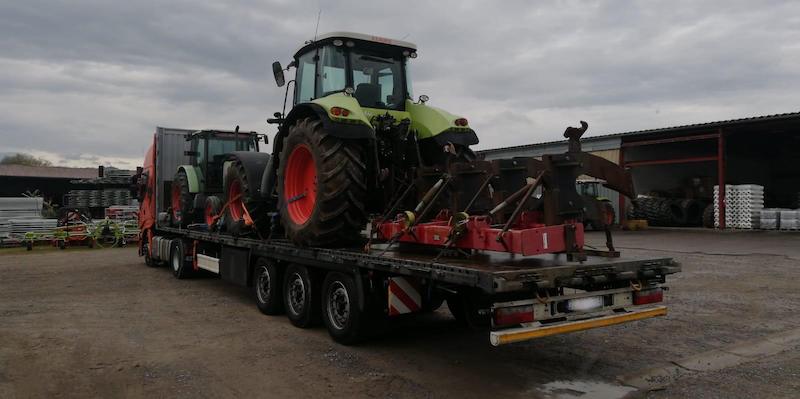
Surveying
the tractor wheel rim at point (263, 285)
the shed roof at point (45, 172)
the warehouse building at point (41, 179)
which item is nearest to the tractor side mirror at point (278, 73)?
the tractor wheel rim at point (263, 285)

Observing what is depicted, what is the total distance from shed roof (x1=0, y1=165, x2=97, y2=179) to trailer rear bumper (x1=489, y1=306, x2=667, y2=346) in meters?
43.3

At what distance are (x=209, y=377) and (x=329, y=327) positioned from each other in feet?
5.30

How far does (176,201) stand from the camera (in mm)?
13305

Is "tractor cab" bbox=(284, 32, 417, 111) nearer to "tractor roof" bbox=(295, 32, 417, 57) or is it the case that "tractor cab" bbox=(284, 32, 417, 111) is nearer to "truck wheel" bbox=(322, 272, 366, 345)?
"tractor roof" bbox=(295, 32, 417, 57)

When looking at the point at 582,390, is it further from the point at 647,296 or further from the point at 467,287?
the point at 467,287

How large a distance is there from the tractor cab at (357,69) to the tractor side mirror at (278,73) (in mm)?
272

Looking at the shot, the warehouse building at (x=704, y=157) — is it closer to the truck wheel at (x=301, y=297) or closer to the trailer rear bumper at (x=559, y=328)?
the truck wheel at (x=301, y=297)

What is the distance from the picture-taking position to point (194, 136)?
1270 centimetres

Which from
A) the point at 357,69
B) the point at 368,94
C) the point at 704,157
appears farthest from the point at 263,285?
the point at 704,157

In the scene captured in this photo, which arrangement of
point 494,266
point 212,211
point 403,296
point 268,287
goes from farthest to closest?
point 212,211 < point 268,287 < point 403,296 < point 494,266

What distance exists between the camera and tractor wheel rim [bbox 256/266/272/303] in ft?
27.0

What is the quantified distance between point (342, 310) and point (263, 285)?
2226mm

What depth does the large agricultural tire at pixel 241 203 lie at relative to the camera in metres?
8.96

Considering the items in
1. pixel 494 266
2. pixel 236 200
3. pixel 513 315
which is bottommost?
pixel 513 315
